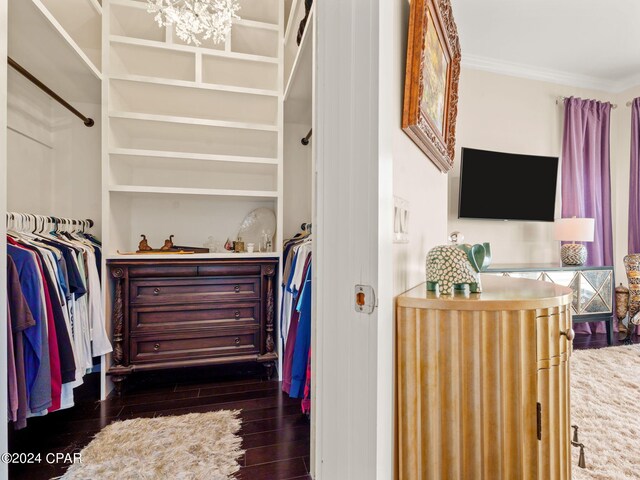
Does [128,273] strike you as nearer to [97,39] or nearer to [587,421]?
[97,39]

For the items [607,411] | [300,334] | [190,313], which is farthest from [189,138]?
[607,411]

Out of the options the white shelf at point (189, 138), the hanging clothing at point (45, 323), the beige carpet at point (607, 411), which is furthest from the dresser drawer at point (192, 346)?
the beige carpet at point (607, 411)

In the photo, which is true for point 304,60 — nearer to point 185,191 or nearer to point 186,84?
point 186,84

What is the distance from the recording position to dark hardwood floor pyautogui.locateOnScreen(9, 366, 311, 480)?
58.2 inches

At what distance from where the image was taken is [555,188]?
11.1 ft

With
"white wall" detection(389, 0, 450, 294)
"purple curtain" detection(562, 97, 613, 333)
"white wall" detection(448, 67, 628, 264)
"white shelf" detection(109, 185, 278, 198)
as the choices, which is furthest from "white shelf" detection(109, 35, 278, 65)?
"purple curtain" detection(562, 97, 613, 333)

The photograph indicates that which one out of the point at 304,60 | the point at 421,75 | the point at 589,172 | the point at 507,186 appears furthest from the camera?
the point at 589,172

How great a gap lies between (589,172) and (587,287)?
4.52 ft

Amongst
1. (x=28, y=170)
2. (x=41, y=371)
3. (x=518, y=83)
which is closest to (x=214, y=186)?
(x=28, y=170)

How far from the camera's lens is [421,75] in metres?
1.01

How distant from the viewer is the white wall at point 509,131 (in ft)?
11.0

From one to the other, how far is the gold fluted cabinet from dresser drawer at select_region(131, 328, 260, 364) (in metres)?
1.67

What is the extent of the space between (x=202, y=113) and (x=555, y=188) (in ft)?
11.7

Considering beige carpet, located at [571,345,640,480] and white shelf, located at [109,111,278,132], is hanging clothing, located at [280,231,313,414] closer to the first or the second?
white shelf, located at [109,111,278,132]
